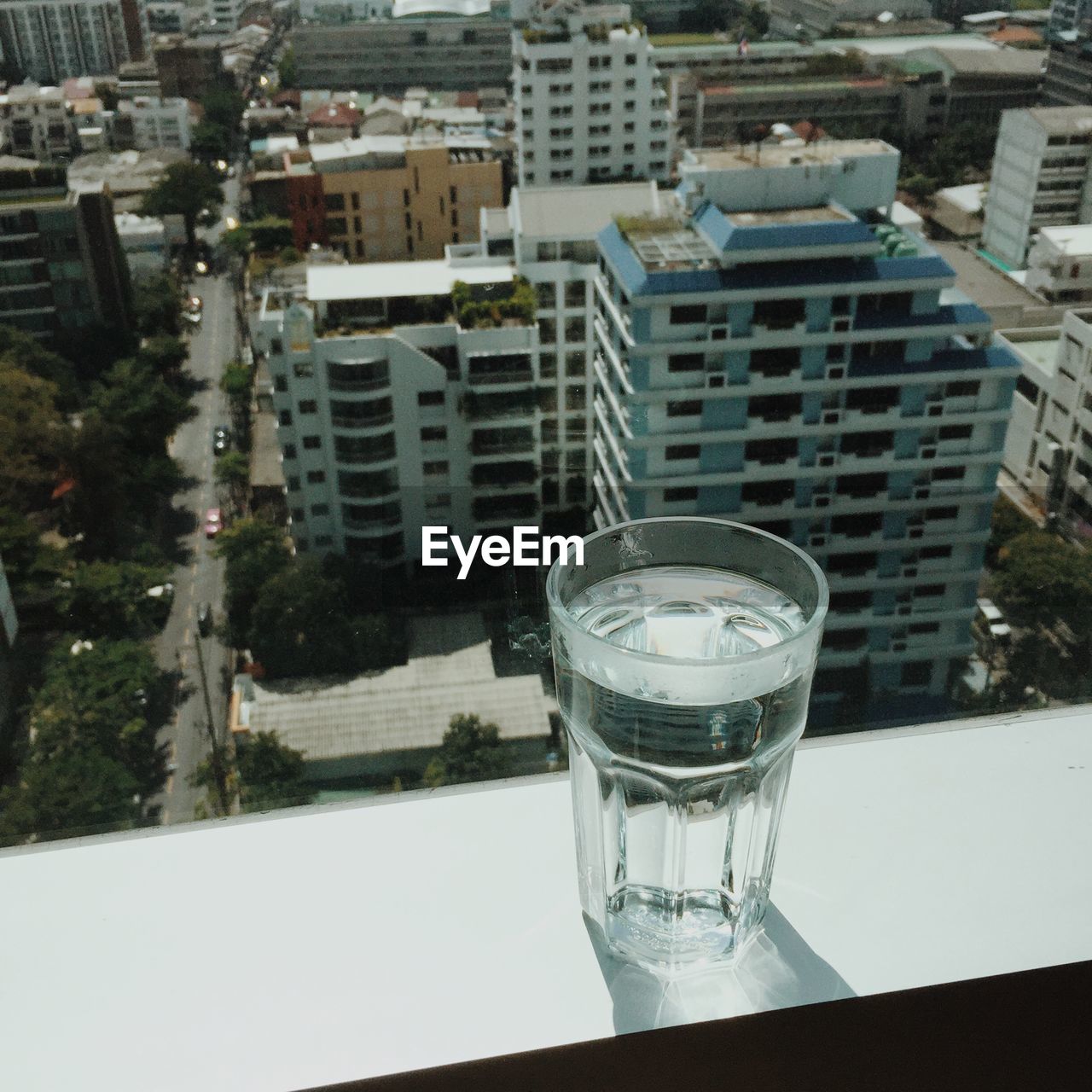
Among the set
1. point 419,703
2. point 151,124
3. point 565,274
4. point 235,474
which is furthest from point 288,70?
point 419,703

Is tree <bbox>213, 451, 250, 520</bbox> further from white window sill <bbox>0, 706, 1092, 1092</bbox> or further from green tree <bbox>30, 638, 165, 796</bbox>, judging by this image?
A: white window sill <bbox>0, 706, 1092, 1092</bbox>

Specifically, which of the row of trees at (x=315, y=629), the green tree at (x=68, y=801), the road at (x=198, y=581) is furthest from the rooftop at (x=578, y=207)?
the green tree at (x=68, y=801)

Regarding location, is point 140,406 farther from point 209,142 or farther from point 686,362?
point 209,142

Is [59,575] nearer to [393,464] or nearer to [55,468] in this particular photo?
[393,464]

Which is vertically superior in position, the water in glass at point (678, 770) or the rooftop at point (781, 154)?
the water in glass at point (678, 770)

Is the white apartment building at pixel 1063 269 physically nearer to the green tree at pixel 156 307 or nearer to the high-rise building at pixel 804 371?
the high-rise building at pixel 804 371

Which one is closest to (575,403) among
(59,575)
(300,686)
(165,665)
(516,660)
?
(59,575)
